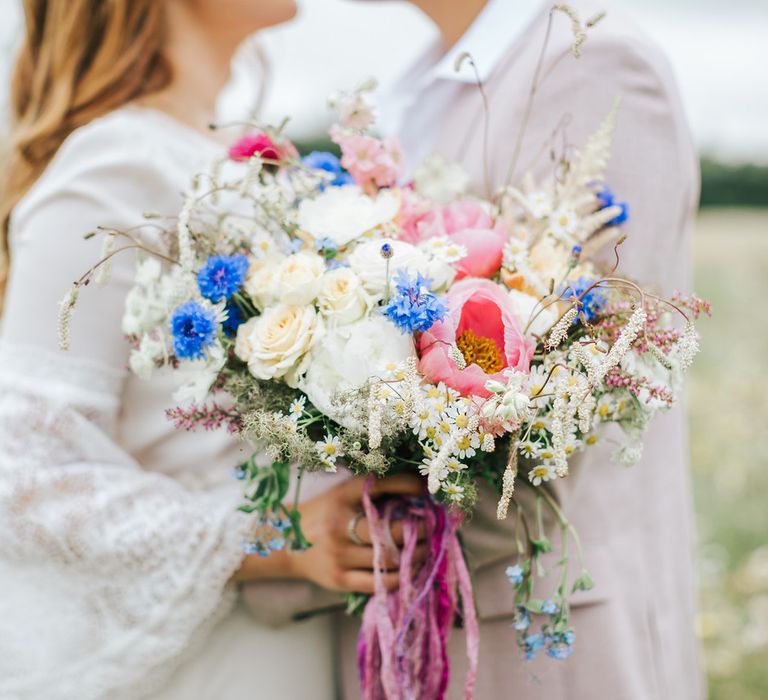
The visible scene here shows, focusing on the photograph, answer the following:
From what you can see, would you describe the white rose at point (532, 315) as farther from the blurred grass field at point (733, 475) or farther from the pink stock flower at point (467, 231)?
the blurred grass field at point (733, 475)

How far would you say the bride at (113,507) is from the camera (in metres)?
1.58

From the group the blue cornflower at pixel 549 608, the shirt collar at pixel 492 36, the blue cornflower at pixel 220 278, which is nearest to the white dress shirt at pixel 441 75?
the shirt collar at pixel 492 36

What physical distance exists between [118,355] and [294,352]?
59 cm

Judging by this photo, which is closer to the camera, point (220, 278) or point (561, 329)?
point (561, 329)

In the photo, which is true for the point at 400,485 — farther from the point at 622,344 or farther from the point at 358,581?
the point at 622,344

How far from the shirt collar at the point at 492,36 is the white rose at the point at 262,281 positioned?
0.73 m

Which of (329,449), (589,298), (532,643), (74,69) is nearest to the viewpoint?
(329,449)

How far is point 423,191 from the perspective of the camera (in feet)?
5.31

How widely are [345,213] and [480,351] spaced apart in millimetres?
327

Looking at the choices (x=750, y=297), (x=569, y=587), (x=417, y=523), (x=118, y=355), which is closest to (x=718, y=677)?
(x=569, y=587)

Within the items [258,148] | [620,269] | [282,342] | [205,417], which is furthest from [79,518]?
[620,269]

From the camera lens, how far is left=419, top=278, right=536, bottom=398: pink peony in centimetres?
117

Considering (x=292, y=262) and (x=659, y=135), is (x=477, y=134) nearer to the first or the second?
(x=659, y=135)

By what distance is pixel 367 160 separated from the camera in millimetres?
1433
